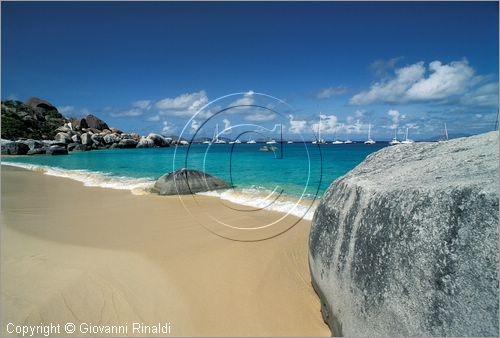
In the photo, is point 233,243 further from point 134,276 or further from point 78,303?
point 78,303

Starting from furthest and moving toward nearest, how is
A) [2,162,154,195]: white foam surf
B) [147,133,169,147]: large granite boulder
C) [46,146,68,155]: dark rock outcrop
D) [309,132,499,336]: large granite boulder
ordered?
[147,133,169,147]: large granite boulder → [46,146,68,155]: dark rock outcrop → [2,162,154,195]: white foam surf → [309,132,499,336]: large granite boulder

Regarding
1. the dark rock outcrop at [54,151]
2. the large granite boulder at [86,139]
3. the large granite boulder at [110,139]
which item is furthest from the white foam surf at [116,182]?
the large granite boulder at [110,139]

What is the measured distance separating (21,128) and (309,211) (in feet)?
278

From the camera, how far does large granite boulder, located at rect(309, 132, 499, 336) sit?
231cm

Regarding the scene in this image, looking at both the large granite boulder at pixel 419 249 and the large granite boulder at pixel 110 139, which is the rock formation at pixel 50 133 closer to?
the large granite boulder at pixel 110 139

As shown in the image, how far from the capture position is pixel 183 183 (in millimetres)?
13992

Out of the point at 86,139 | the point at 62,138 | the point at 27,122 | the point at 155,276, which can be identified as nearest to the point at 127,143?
the point at 86,139

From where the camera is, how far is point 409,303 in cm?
263

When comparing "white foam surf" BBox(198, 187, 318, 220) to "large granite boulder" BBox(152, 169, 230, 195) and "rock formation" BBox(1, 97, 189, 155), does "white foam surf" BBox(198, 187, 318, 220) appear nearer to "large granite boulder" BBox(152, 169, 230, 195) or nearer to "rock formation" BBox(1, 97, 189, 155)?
"large granite boulder" BBox(152, 169, 230, 195)

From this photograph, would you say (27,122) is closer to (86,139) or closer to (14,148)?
(86,139)

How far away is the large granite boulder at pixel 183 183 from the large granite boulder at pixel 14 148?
1966 inches

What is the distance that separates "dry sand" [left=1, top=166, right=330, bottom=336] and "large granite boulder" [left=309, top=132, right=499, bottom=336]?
3.39 ft

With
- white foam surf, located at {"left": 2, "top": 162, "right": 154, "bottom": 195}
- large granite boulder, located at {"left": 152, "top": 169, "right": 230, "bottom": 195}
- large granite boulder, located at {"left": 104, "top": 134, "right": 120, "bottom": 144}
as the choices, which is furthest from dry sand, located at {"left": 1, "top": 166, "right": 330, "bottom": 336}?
large granite boulder, located at {"left": 104, "top": 134, "right": 120, "bottom": 144}

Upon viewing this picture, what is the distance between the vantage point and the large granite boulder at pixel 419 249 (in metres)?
2.31
